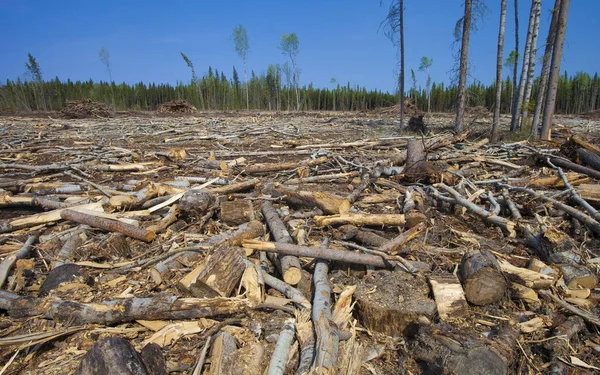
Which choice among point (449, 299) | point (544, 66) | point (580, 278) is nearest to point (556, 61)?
point (544, 66)

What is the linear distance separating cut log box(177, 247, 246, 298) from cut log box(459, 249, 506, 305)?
1872 millimetres

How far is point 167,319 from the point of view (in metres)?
2.48

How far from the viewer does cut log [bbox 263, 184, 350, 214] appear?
400cm

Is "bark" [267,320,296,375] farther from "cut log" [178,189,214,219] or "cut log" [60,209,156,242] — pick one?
"cut log" [178,189,214,219]

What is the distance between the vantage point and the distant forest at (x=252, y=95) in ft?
98.3

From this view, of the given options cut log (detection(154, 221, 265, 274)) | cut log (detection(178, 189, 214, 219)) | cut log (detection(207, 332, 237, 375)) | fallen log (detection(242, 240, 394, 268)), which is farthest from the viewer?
cut log (detection(178, 189, 214, 219))

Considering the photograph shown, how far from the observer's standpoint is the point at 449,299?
8.20 ft

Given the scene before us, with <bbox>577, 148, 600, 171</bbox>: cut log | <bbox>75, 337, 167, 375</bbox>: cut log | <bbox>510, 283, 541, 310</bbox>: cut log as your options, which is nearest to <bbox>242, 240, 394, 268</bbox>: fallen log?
<bbox>510, 283, 541, 310</bbox>: cut log

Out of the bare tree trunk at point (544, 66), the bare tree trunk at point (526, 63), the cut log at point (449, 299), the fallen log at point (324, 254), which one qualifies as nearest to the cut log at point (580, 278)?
the cut log at point (449, 299)

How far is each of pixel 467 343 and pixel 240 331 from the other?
1548 mm

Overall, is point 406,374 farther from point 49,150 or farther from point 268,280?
point 49,150

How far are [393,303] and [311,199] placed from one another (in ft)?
6.71

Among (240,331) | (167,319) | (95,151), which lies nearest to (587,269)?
(240,331)

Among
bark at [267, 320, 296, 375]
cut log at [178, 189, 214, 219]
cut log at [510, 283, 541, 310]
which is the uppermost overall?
cut log at [178, 189, 214, 219]
